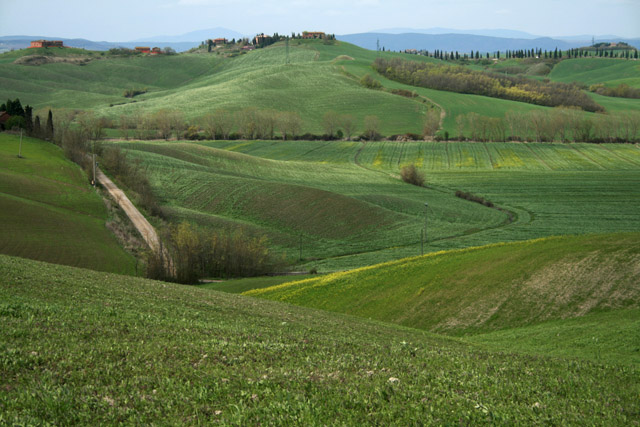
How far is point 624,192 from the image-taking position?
9512 cm

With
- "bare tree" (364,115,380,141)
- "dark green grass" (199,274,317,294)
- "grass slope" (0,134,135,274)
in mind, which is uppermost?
"bare tree" (364,115,380,141)

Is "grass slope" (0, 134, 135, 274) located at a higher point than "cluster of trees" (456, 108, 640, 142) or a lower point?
lower

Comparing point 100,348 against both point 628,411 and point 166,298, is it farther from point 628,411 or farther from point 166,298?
point 628,411

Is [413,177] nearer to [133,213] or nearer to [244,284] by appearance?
[133,213]

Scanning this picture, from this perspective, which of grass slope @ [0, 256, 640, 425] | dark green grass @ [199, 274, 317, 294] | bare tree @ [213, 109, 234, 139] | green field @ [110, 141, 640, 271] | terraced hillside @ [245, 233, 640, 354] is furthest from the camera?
bare tree @ [213, 109, 234, 139]

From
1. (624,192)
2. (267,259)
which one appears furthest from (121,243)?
(624,192)

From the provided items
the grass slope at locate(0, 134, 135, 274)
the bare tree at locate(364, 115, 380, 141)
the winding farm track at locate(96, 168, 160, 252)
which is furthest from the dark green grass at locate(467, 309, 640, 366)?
the bare tree at locate(364, 115, 380, 141)

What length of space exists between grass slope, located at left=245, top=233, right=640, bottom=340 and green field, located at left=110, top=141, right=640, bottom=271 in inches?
601

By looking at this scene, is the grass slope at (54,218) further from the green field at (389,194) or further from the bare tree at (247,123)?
the bare tree at (247,123)

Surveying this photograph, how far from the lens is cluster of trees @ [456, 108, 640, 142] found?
14638cm

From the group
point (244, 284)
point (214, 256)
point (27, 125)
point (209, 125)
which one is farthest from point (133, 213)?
point (209, 125)

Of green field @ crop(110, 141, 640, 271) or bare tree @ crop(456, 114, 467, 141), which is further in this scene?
bare tree @ crop(456, 114, 467, 141)

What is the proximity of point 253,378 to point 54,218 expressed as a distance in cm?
5360

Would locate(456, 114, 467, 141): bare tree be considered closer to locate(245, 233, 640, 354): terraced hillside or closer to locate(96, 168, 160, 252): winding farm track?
locate(96, 168, 160, 252): winding farm track
